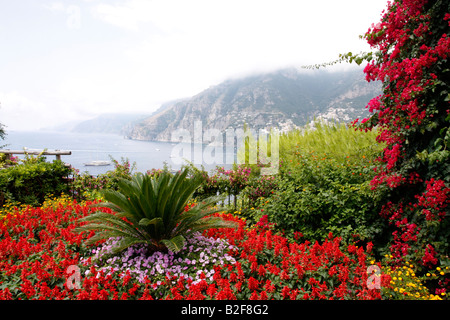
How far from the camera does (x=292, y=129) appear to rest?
6.61 metres

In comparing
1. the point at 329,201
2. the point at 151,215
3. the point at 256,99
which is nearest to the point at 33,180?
the point at 151,215

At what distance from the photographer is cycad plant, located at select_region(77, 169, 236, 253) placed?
230cm

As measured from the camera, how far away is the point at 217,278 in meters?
1.94

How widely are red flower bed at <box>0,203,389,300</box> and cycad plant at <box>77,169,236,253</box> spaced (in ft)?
1.01

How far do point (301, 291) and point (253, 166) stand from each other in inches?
132

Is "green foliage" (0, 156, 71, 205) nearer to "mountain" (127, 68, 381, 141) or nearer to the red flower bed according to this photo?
the red flower bed

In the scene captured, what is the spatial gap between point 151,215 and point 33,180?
390cm

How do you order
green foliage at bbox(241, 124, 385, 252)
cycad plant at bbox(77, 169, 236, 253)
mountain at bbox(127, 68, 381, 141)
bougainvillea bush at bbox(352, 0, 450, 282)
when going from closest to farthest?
bougainvillea bush at bbox(352, 0, 450, 282), cycad plant at bbox(77, 169, 236, 253), green foliage at bbox(241, 124, 385, 252), mountain at bbox(127, 68, 381, 141)

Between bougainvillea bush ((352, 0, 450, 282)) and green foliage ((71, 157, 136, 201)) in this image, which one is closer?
bougainvillea bush ((352, 0, 450, 282))

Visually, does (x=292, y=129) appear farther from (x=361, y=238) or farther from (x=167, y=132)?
(x=167, y=132)

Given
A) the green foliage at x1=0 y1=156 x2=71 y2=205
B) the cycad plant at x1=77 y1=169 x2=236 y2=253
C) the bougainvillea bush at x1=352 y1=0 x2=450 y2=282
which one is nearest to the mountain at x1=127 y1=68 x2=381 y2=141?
the green foliage at x1=0 y1=156 x2=71 y2=205

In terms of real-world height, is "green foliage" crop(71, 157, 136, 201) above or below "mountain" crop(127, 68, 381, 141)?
below

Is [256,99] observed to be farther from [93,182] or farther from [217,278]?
[217,278]

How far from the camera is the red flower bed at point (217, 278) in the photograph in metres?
1.80
